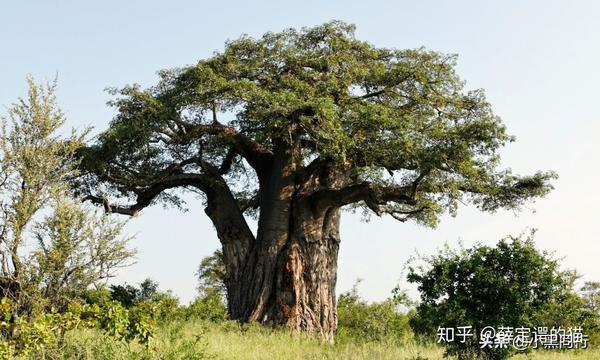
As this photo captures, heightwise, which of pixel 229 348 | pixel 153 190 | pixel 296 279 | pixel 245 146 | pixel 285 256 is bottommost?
pixel 229 348

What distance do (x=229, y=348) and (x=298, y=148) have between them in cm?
657

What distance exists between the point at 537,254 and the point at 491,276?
36.6 inches

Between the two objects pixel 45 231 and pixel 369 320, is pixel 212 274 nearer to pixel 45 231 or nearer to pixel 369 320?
pixel 369 320

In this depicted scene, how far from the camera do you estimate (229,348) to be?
39.7ft

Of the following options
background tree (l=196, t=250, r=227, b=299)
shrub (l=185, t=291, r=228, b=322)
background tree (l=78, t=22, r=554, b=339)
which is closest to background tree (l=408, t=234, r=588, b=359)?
background tree (l=78, t=22, r=554, b=339)

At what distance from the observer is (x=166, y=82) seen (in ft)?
57.7

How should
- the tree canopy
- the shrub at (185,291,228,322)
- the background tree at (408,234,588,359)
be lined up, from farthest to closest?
the shrub at (185,291,228,322)
the tree canopy
the background tree at (408,234,588,359)

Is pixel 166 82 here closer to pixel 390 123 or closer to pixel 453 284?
pixel 390 123

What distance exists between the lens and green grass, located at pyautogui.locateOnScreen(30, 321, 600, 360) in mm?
9492

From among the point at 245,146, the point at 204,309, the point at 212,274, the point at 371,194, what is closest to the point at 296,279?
the point at 371,194

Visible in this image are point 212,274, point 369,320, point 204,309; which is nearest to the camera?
point 369,320

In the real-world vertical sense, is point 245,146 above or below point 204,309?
above

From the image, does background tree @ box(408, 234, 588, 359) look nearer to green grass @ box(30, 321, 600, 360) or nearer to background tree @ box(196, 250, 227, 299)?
green grass @ box(30, 321, 600, 360)

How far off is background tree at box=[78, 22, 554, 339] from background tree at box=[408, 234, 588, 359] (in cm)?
363
